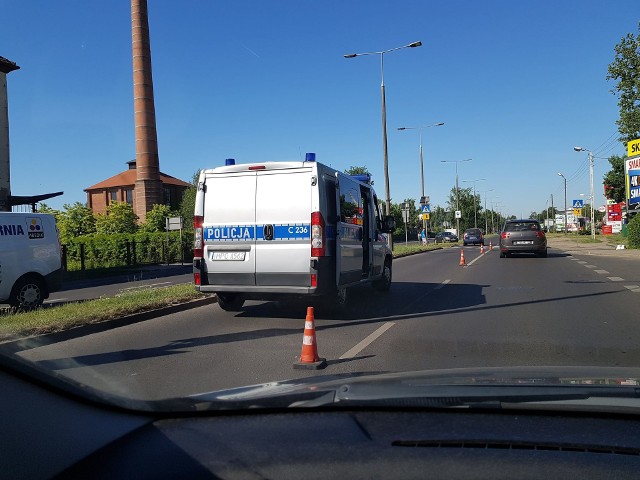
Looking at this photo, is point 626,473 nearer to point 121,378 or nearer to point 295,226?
point 121,378

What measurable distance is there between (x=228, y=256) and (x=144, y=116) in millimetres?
41925

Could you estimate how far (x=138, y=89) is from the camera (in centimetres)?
4634

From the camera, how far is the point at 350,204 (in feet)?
33.5

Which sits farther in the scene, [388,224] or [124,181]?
[124,181]

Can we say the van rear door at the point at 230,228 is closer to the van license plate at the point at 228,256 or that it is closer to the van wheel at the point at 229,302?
the van license plate at the point at 228,256

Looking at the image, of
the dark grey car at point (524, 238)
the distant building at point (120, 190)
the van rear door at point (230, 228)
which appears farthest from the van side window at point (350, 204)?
the distant building at point (120, 190)

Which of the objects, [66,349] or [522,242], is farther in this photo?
[522,242]

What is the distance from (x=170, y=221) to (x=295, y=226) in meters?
21.9

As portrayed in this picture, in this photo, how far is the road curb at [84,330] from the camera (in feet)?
23.3

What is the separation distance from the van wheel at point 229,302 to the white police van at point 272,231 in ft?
1.29

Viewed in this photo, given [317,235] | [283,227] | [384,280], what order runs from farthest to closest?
1. [384,280]
2. [283,227]
3. [317,235]

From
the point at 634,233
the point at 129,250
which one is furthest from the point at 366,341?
the point at 634,233

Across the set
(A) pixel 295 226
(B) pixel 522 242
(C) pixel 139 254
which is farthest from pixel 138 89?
(A) pixel 295 226

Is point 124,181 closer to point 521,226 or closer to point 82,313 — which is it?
point 521,226
